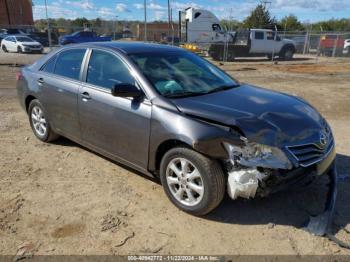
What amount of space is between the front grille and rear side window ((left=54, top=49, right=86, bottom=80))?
114 inches

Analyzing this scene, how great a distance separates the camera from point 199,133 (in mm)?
3188

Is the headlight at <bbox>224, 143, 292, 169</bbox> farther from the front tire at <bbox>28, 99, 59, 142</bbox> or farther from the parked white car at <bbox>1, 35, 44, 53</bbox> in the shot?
the parked white car at <bbox>1, 35, 44, 53</bbox>

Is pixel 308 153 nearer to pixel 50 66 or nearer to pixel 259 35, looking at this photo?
pixel 50 66

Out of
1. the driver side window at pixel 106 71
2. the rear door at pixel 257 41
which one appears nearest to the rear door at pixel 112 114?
the driver side window at pixel 106 71

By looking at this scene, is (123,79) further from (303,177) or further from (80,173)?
(303,177)

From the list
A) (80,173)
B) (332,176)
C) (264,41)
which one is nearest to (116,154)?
(80,173)

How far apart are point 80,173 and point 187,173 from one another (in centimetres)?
171

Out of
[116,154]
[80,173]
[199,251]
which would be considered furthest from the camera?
[80,173]

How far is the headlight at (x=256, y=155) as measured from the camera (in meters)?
3.10

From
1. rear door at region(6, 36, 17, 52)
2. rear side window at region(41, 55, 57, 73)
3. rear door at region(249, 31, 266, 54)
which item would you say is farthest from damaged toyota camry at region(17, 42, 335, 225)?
rear door at region(6, 36, 17, 52)

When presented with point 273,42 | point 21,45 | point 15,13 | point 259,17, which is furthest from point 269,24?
point 15,13

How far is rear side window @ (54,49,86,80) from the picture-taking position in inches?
181

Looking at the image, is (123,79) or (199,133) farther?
(123,79)

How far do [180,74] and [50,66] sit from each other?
7.23 ft
